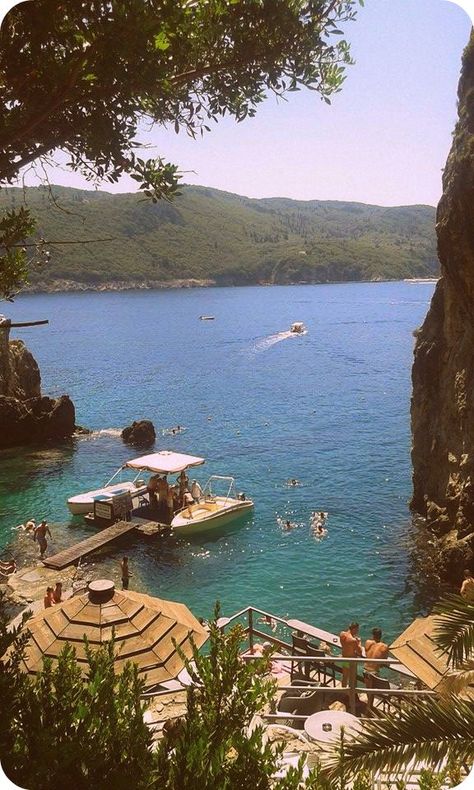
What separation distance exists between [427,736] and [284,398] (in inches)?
1926

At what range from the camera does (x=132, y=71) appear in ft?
16.3

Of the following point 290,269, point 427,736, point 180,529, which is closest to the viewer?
point 427,736

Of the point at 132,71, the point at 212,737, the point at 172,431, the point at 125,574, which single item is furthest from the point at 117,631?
the point at 172,431

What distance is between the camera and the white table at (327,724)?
7508 millimetres

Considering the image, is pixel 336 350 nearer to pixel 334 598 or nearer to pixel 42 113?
pixel 334 598

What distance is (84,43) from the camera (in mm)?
4969

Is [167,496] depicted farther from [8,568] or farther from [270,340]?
[270,340]

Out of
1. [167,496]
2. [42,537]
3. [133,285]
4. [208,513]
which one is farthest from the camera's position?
[133,285]

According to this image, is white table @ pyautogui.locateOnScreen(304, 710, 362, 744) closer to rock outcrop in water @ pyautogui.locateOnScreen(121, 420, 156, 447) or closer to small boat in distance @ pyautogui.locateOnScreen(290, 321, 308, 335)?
rock outcrop in water @ pyautogui.locateOnScreen(121, 420, 156, 447)

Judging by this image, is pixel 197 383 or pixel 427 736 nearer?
pixel 427 736

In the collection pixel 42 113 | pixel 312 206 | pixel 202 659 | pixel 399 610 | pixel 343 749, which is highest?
pixel 312 206

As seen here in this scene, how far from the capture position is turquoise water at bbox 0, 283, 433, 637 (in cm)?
2103

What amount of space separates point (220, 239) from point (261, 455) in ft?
108

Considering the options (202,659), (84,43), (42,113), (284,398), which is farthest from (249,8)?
(284,398)
